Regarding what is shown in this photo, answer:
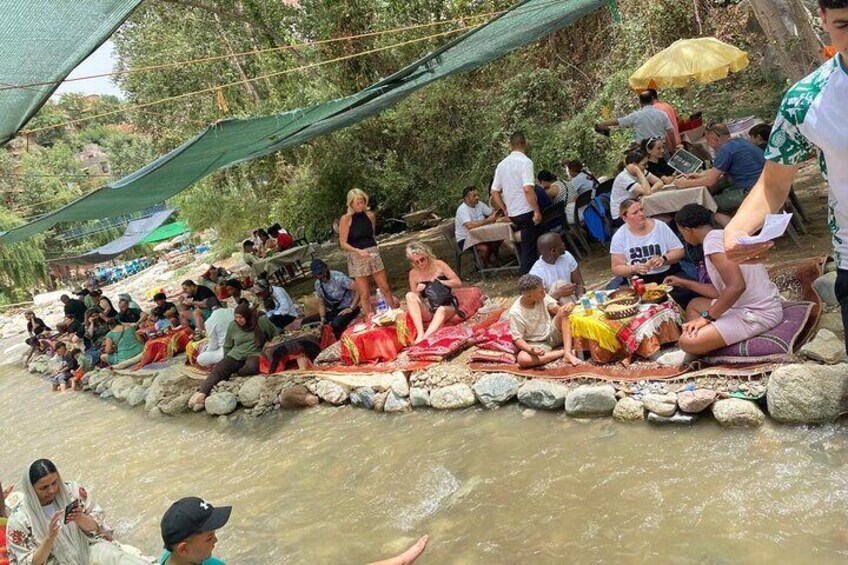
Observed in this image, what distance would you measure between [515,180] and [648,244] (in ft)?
5.94

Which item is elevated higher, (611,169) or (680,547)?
(611,169)

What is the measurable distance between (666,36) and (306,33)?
25.8 feet

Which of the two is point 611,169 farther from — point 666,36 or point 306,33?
point 306,33

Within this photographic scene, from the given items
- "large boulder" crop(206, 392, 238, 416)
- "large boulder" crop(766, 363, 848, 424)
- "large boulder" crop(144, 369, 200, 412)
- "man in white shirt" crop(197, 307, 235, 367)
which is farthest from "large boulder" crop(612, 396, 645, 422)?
"large boulder" crop(144, 369, 200, 412)

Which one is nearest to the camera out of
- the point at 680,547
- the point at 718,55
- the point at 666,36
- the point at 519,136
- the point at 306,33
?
the point at 680,547

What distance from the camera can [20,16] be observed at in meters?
4.03

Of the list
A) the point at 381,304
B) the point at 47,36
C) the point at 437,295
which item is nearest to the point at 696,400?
the point at 437,295

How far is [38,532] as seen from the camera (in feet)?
9.25

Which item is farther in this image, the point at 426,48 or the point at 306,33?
the point at 306,33

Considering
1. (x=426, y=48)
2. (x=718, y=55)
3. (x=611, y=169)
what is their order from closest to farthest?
(x=718, y=55) → (x=611, y=169) → (x=426, y=48)

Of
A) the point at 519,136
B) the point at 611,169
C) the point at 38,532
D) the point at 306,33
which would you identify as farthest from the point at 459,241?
the point at 306,33

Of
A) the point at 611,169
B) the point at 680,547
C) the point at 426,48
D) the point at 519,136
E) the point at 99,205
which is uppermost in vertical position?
the point at 426,48

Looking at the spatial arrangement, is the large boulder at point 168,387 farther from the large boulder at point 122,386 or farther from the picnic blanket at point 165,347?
the picnic blanket at point 165,347

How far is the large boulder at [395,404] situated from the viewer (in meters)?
4.84
